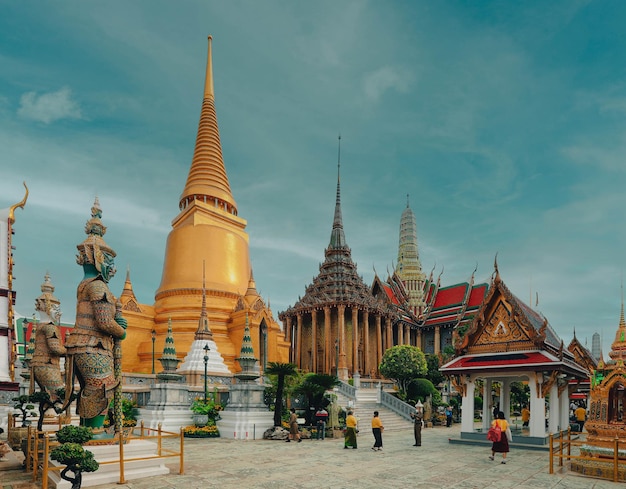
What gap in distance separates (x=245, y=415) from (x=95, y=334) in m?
10.4

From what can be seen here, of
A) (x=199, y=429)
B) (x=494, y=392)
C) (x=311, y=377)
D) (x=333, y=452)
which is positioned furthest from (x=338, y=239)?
(x=333, y=452)

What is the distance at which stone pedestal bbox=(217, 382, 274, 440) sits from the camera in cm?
1898

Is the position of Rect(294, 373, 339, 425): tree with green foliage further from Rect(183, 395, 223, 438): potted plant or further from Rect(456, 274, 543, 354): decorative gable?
Rect(456, 274, 543, 354): decorative gable

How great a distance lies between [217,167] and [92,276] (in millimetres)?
32302

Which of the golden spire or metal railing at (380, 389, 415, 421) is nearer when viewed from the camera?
metal railing at (380, 389, 415, 421)

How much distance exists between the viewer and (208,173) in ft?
135

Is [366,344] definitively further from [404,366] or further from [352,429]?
[352,429]

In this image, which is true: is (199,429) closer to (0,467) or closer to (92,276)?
(0,467)

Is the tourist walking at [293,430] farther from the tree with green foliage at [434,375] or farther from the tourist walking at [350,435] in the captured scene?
→ the tree with green foliage at [434,375]

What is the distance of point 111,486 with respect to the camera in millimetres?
9477

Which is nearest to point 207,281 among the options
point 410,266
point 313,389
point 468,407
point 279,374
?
point 313,389

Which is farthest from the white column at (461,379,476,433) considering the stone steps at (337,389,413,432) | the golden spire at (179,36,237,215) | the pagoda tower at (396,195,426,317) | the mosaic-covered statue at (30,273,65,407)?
the pagoda tower at (396,195,426,317)

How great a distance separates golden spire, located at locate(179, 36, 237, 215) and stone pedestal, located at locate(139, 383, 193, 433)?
72.2 ft

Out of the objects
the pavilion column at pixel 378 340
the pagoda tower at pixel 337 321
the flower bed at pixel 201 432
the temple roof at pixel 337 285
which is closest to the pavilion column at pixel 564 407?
the flower bed at pixel 201 432
